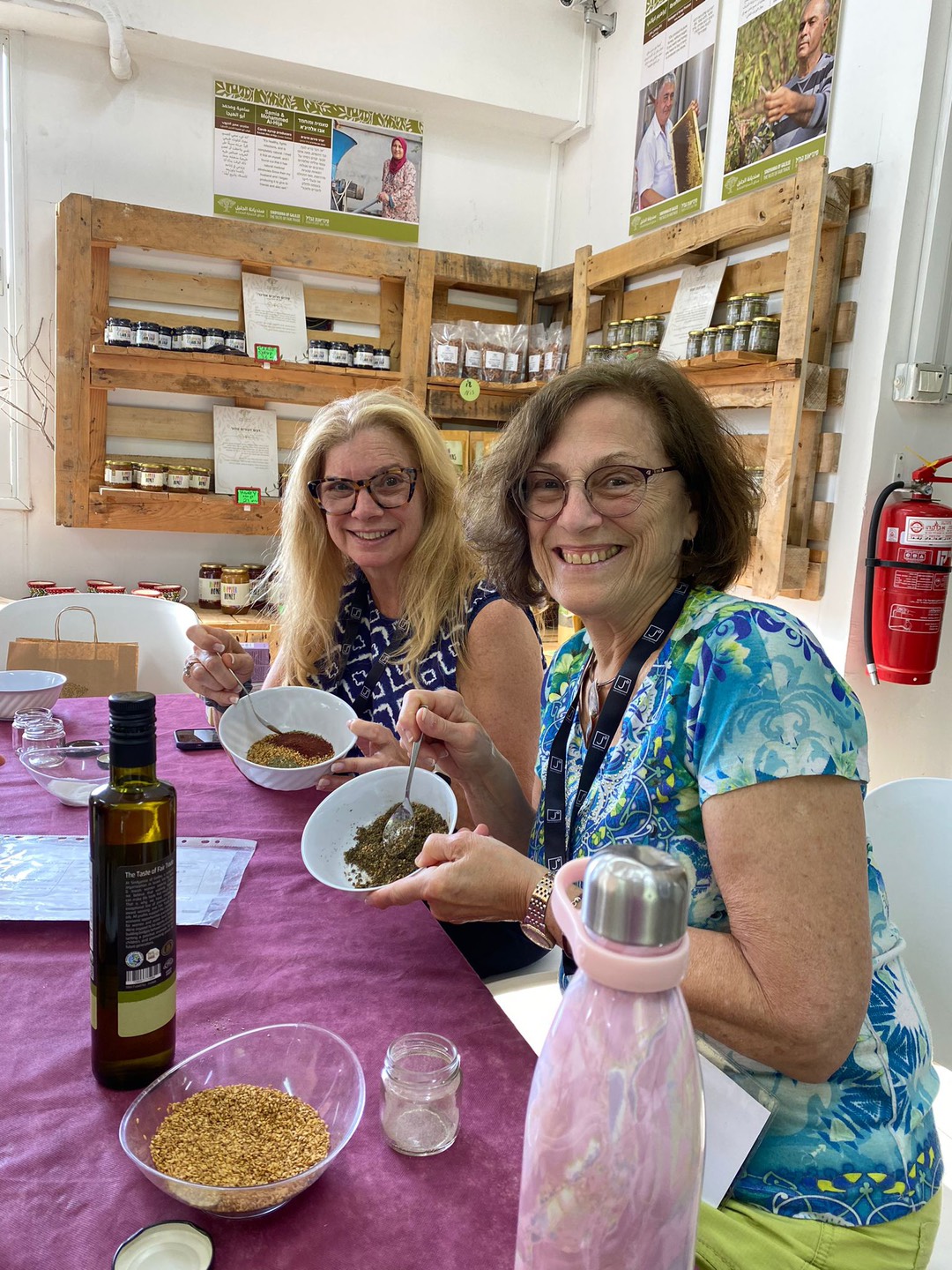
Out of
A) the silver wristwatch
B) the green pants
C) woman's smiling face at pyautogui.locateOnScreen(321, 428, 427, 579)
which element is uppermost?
woman's smiling face at pyautogui.locateOnScreen(321, 428, 427, 579)

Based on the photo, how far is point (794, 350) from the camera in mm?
2578

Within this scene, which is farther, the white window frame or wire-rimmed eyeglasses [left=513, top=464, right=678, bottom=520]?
the white window frame

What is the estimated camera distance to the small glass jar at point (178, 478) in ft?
11.7

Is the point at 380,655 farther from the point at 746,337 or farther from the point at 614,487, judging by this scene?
the point at 746,337

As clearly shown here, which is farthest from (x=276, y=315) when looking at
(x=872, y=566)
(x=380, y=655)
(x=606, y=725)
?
(x=606, y=725)

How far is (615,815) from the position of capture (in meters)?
1.00

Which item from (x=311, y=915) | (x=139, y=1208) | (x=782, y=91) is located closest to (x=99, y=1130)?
(x=139, y=1208)

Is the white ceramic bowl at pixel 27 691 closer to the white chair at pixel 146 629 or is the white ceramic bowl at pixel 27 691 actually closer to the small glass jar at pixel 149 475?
the white chair at pixel 146 629

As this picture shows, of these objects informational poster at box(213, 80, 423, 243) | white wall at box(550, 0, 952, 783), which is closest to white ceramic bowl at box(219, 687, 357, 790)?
white wall at box(550, 0, 952, 783)

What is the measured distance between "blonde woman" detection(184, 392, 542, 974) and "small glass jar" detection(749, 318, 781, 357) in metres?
1.34

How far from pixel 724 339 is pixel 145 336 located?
2.19 metres

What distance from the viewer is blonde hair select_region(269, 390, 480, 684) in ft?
5.98

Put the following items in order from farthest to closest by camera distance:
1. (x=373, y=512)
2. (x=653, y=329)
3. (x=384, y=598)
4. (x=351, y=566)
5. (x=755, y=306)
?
(x=653, y=329) → (x=755, y=306) → (x=351, y=566) → (x=384, y=598) → (x=373, y=512)

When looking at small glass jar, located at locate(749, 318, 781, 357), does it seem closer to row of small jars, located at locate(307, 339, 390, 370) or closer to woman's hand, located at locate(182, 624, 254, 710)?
row of small jars, located at locate(307, 339, 390, 370)
